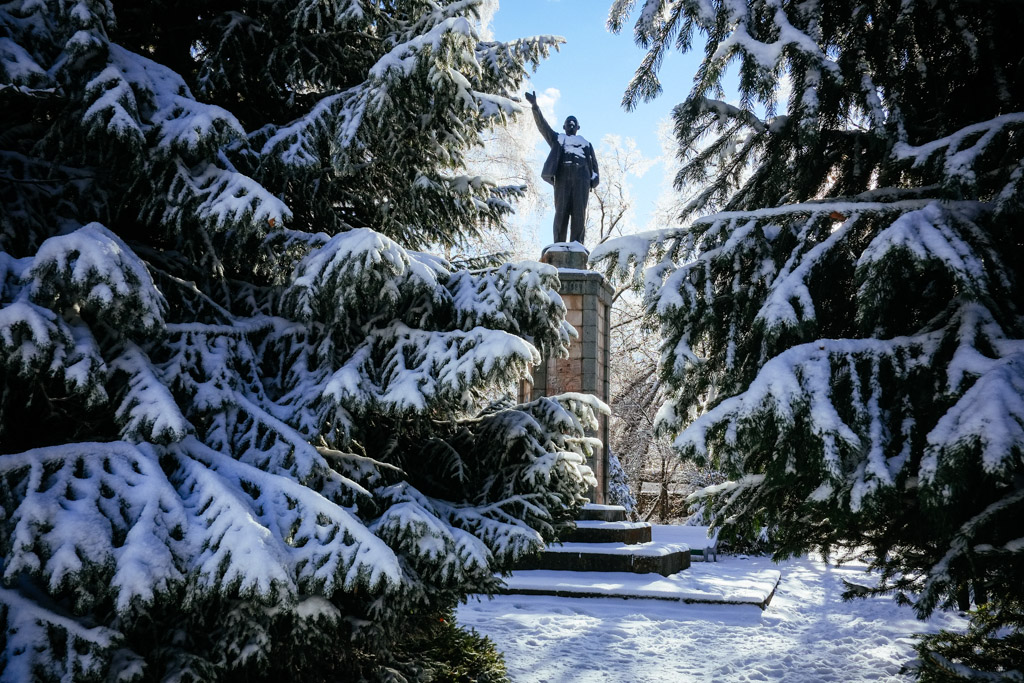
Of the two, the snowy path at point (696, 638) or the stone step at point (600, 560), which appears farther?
the stone step at point (600, 560)

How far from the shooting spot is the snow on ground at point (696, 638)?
16.9 ft

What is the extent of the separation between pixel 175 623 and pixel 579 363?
7488 millimetres

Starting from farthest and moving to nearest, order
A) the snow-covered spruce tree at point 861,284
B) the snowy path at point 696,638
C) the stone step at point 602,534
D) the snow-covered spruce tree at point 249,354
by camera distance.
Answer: the stone step at point 602,534 < the snowy path at point 696,638 < the snow-covered spruce tree at point 249,354 < the snow-covered spruce tree at point 861,284

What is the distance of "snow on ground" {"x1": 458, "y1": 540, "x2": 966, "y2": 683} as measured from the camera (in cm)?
514

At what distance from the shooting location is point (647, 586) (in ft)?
25.8

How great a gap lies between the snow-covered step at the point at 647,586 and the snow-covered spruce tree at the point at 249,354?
384cm

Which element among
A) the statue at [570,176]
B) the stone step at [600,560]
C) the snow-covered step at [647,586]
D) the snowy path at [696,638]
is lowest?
the snowy path at [696,638]

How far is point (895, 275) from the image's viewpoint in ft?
8.48

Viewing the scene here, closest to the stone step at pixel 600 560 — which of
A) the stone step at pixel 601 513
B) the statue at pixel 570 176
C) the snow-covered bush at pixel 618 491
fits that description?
the stone step at pixel 601 513

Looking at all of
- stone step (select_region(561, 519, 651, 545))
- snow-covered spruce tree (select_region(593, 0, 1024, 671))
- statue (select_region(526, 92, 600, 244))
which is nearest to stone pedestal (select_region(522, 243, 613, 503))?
stone step (select_region(561, 519, 651, 545))

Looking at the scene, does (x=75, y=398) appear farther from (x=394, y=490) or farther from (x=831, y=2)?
(x=831, y=2)

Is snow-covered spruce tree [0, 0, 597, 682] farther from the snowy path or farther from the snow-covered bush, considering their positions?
the snow-covered bush

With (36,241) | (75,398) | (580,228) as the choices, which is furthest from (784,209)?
(580,228)

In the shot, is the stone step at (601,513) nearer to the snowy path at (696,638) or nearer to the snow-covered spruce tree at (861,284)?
the snowy path at (696,638)
